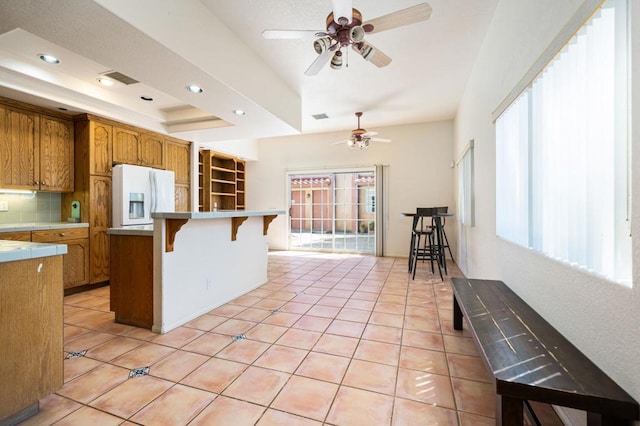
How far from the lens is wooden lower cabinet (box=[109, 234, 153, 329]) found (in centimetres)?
260

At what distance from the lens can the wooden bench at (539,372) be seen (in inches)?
37.6

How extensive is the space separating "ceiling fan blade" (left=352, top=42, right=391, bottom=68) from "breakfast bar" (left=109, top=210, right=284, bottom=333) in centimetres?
202

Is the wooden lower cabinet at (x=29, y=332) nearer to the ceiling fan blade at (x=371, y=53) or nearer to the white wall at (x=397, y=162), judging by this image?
the ceiling fan blade at (x=371, y=53)

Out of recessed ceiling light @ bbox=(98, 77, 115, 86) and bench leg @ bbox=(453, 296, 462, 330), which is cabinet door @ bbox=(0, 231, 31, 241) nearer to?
recessed ceiling light @ bbox=(98, 77, 115, 86)

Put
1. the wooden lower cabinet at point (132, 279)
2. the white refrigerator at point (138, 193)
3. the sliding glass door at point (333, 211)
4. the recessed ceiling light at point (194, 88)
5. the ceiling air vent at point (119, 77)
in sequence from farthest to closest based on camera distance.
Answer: the sliding glass door at point (333, 211), the white refrigerator at point (138, 193), the ceiling air vent at point (119, 77), the recessed ceiling light at point (194, 88), the wooden lower cabinet at point (132, 279)

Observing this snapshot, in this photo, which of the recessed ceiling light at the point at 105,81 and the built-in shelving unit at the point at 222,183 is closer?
the recessed ceiling light at the point at 105,81

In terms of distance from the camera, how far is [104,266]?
13.3 ft

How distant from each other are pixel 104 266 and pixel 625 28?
17.7 feet

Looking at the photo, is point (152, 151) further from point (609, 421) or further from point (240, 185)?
point (609, 421)

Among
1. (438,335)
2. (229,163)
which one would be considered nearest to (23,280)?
(438,335)

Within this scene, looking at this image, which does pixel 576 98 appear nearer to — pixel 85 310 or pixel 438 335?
pixel 438 335

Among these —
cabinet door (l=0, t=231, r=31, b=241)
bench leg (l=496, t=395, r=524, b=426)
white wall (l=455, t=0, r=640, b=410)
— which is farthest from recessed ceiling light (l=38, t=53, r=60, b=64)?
bench leg (l=496, t=395, r=524, b=426)

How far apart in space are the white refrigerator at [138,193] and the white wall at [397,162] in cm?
314

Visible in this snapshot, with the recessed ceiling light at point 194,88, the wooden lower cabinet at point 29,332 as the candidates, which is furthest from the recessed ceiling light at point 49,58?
the wooden lower cabinet at point 29,332
